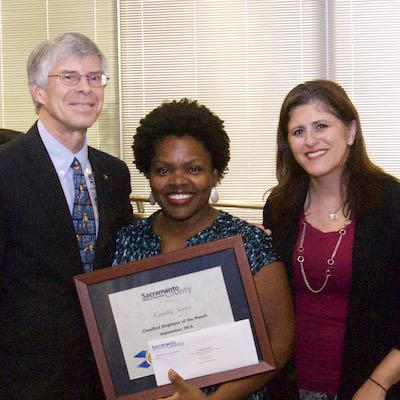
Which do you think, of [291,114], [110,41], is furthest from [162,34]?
[291,114]

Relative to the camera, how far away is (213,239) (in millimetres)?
2066

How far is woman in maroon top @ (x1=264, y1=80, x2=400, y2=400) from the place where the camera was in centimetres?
217

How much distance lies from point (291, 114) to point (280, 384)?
87cm

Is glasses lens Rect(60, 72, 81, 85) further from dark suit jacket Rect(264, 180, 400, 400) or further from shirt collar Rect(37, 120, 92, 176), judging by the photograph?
dark suit jacket Rect(264, 180, 400, 400)

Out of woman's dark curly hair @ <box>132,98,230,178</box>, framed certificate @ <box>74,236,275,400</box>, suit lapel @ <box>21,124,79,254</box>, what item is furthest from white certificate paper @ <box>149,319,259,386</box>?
woman's dark curly hair @ <box>132,98,230,178</box>

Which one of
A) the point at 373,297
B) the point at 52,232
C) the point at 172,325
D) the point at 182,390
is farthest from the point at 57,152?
the point at 373,297

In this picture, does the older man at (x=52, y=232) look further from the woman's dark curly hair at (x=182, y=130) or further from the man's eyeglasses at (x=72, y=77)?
the woman's dark curly hair at (x=182, y=130)

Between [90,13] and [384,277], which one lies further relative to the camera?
[90,13]

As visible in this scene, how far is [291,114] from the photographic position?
7.60ft

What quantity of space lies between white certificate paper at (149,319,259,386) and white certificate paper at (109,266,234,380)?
0.02m

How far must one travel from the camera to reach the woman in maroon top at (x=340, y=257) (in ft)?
7.13

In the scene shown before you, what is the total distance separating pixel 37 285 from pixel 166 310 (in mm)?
378

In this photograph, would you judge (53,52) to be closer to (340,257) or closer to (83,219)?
(83,219)

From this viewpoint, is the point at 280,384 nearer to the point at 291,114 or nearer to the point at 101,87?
the point at 291,114
